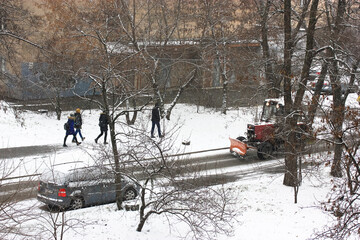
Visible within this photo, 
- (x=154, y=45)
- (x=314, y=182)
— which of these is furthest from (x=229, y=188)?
(x=154, y=45)

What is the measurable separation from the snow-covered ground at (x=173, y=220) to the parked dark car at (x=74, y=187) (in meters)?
0.35

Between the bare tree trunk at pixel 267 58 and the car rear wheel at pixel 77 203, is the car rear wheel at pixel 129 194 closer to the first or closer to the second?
the car rear wheel at pixel 77 203

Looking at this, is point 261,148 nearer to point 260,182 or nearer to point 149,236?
point 260,182

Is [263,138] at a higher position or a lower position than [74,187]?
higher

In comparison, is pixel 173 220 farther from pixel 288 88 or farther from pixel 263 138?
pixel 263 138

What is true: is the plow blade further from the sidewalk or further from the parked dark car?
the sidewalk

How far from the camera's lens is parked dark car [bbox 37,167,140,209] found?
1187 centimetres

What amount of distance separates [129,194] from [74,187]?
2197mm

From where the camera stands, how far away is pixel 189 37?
1027 inches

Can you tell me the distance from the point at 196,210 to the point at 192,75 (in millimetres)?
16471

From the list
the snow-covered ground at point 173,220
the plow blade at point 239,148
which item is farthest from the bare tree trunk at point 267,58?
the snow-covered ground at point 173,220

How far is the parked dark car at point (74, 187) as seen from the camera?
38.9 ft

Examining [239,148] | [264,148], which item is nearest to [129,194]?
[239,148]

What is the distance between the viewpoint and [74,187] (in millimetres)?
12219
